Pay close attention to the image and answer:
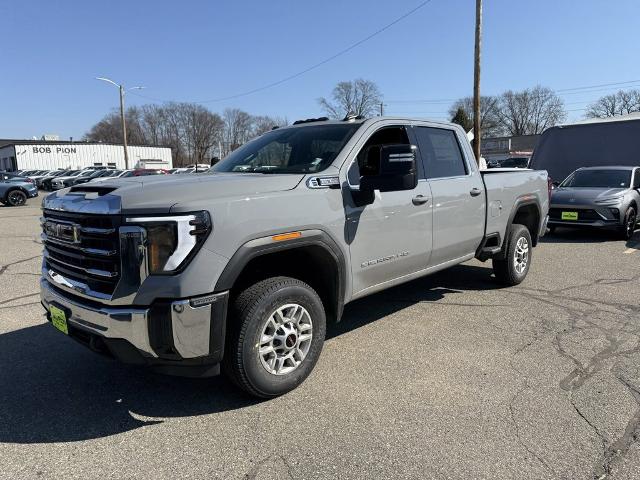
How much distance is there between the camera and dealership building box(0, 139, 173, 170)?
212 feet

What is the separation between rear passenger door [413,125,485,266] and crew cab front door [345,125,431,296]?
20cm

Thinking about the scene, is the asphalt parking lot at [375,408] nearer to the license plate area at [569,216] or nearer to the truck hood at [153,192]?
the truck hood at [153,192]

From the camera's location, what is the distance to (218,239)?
2979 mm

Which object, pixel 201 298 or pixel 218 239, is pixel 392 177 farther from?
pixel 201 298

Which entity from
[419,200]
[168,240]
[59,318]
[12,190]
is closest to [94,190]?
[168,240]

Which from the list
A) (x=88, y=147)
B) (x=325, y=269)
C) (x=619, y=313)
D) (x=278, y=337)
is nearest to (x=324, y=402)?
(x=278, y=337)

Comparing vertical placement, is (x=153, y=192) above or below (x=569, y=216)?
above

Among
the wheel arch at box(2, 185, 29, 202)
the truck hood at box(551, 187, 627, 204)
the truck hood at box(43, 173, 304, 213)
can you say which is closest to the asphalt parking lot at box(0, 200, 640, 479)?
the truck hood at box(43, 173, 304, 213)

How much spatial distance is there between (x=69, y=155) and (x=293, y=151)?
72842 mm

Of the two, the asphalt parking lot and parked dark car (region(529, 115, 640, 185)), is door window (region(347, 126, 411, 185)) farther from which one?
parked dark car (region(529, 115, 640, 185))

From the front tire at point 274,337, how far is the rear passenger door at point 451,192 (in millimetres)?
1770

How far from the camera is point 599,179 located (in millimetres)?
11656

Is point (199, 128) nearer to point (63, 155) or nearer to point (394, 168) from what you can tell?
point (63, 155)

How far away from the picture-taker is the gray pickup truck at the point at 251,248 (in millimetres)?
2887
